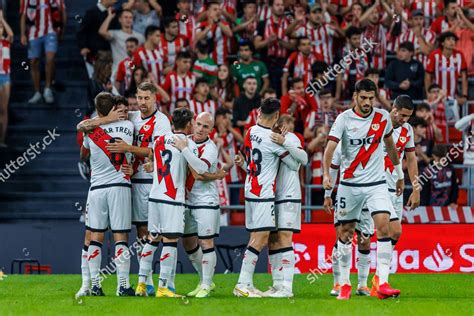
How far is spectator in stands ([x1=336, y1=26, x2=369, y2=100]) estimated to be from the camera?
2566cm

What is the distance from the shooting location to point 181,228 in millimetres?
16359

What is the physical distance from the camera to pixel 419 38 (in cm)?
2634

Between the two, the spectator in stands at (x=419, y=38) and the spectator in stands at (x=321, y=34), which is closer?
the spectator in stands at (x=321, y=34)

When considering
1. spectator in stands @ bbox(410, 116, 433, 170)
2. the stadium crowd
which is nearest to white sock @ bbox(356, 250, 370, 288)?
spectator in stands @ bbox(410, 116, 433, 170)

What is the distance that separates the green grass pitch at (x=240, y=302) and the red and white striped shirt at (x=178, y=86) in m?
6.13

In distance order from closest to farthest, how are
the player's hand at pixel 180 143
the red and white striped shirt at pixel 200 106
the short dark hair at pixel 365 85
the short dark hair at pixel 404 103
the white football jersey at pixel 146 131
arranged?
the short dark hair at pixel 365 85
the player's hand at pixel 180 143
the white football jersey at pixel 146 131
the short dark hair at pixel 404 103
the red and white striped shirt at pixel 200 106

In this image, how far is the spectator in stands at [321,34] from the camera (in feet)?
85.9

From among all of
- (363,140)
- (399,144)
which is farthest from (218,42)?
(363,140)

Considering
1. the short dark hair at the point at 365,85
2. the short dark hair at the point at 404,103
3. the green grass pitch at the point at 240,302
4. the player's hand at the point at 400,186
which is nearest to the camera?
the green grass pitch at the point at 240,302

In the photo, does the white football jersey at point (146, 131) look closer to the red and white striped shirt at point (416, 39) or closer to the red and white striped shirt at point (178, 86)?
the red and white striped shirt at point (178, 86)

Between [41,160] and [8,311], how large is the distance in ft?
37.4

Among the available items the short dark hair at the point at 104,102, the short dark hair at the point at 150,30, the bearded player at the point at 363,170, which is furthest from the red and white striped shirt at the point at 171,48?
the bearded player at the point at 363,170

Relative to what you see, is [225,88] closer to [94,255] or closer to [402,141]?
[402,141]

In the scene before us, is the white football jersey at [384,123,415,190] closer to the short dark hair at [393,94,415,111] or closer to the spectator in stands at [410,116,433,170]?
the short dark hair at [393,94,415,111]
